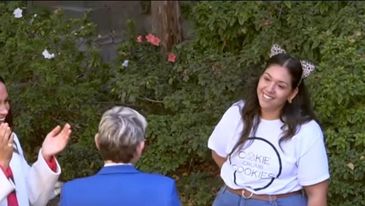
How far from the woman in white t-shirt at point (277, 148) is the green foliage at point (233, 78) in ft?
5.03

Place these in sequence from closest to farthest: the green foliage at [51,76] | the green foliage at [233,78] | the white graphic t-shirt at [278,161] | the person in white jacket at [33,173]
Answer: the person in white jacket at [33,173]
the white graphic t-shirt at [278,161]
the green foliage at [233,78]
the green foliage at [51,76]

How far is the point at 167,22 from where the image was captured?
7707 millimetres

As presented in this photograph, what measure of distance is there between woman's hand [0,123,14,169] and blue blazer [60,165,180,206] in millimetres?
317

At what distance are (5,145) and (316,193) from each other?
151 cm

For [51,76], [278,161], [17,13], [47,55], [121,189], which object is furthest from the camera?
[17,13]

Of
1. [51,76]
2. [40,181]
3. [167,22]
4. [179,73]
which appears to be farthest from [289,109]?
[167,22]

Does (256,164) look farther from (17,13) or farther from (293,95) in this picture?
(17,13)

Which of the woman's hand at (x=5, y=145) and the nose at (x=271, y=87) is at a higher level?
the nose at (x=271, y=87)

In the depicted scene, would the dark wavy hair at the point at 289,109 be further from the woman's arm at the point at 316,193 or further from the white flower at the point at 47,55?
the white flower at the point at 47,55

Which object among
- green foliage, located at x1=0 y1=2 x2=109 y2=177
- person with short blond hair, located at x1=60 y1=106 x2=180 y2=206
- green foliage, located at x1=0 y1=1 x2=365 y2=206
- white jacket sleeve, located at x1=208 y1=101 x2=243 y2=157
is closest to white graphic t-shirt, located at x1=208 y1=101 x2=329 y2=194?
white jacket sleeve, located at x1=208 y1=101 x2=243 y2=157

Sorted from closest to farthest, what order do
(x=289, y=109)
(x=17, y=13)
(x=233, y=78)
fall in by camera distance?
1. (x=289, y=109)
2. (x=233, y=78)
3. (x=17, y=13)

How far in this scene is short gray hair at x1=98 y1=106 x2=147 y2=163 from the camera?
309cm

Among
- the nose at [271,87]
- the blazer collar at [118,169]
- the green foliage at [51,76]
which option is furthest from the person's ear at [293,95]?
the green foliage at [51,76]

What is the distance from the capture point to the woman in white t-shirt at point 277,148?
12.6 ft
